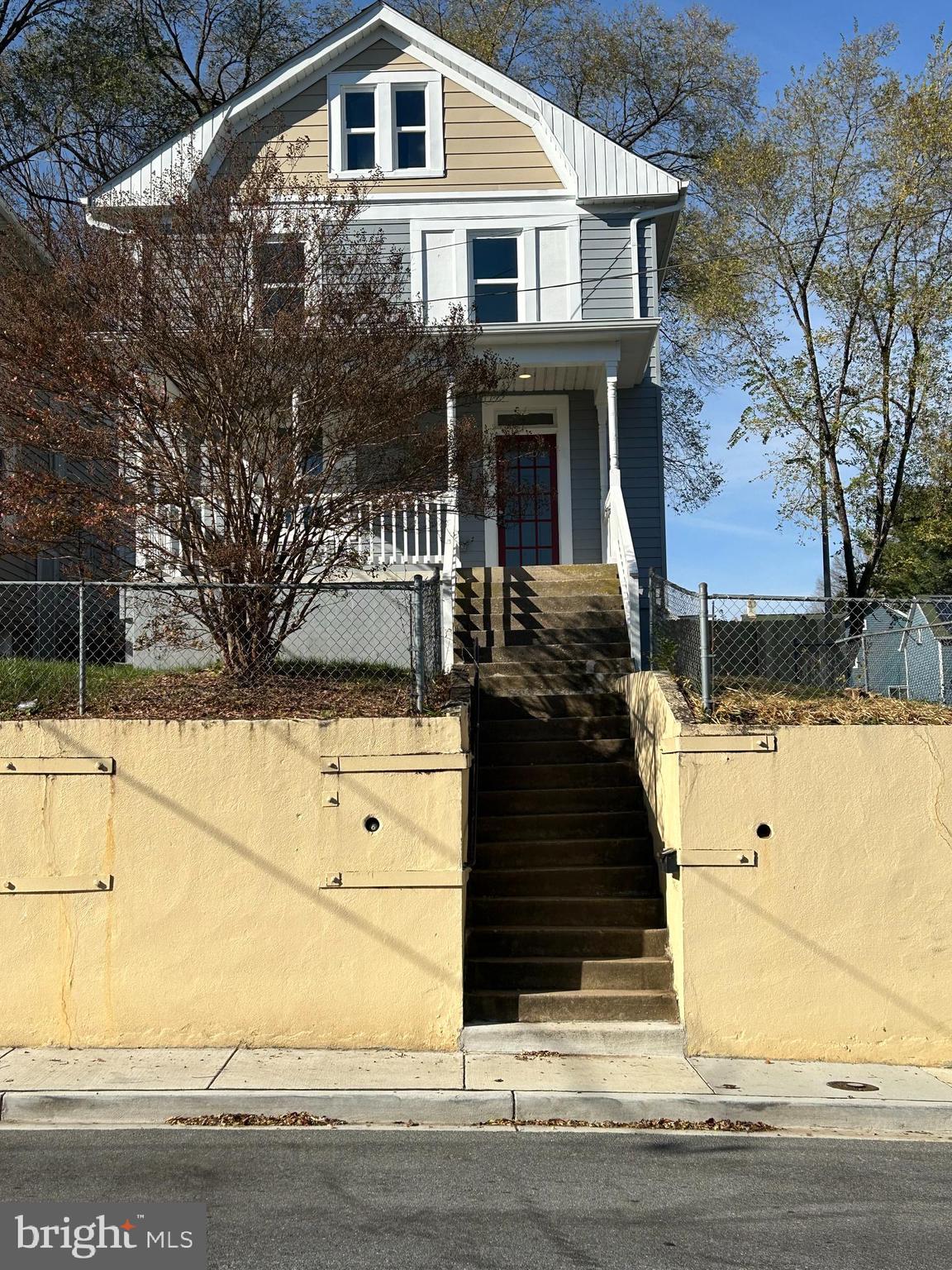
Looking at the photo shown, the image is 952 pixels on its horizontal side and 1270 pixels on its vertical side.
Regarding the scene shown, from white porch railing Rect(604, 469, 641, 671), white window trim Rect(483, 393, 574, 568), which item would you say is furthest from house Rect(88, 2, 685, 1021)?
white porch railing Rect(604, 469, 641, 671)

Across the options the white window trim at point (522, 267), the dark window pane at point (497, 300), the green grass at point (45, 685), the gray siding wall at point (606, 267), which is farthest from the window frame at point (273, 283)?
the gray siding wall at point (606, 267)

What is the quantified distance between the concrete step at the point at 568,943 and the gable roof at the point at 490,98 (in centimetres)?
1039

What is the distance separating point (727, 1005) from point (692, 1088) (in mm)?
855

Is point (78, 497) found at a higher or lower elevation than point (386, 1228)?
higher

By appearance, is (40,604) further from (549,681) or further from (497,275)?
(497,275)

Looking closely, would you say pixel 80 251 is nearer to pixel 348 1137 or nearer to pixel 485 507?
pixel 485 507

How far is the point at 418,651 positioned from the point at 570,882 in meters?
2.11

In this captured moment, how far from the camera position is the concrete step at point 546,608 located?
478 inches

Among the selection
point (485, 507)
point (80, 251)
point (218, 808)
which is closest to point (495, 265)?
point (485, 507)

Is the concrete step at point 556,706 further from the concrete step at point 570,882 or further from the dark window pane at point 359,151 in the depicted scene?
the dark window pane at point 359,151

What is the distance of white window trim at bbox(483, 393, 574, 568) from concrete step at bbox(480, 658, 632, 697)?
4.36 m

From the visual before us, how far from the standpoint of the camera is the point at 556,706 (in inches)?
418

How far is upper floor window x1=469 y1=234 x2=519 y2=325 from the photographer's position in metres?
15.6

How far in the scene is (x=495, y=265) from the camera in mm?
15609
